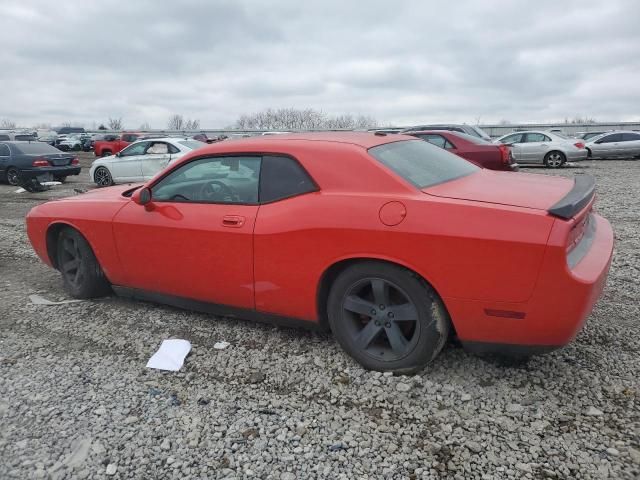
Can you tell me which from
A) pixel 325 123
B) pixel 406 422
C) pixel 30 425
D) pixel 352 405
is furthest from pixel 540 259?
pixel 325 123

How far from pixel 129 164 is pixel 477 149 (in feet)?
28.6

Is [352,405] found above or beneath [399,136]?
beneath

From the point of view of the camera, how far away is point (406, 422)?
2.56 metres

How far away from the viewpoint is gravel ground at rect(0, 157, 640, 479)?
Answer: 7.46 ft

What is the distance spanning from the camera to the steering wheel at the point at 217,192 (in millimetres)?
3465

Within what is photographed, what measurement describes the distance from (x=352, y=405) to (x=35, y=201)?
10.7 meters

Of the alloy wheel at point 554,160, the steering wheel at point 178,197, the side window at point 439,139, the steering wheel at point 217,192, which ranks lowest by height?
the alloy wheel at point 554,160

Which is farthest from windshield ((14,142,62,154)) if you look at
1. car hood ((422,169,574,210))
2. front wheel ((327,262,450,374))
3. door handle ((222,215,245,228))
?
car hood ((422,169,574,210))

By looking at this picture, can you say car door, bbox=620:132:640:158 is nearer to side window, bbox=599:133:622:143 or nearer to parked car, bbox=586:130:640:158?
parked car, bbox=586:130:640:158

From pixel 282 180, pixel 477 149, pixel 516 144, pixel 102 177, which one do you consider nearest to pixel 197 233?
pixel 282 180

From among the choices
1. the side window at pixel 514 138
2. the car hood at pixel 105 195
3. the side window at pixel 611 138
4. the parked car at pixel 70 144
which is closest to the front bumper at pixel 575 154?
the side window at pixel 514 138

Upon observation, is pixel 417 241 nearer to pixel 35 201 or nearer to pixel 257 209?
pixel 257 209

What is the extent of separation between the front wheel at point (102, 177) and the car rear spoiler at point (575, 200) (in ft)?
41.0

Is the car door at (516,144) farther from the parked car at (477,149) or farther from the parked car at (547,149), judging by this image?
the parked car at (477,149)
